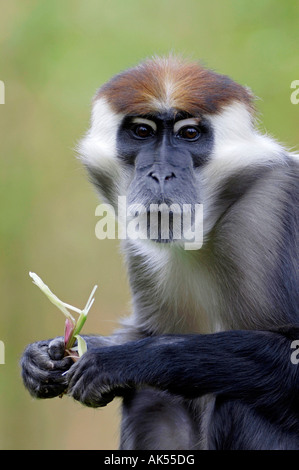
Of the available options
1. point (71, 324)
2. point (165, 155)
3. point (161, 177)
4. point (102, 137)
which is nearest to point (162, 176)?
point (161, 177)

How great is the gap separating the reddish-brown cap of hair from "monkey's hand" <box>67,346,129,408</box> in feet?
4.67

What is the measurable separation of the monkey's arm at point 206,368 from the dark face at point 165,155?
2.61 ft

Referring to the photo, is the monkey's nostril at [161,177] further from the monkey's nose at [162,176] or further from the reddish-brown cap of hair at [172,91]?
the reddish-brown cap of hair at [172,91]

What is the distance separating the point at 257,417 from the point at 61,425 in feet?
17.4

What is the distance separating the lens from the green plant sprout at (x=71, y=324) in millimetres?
5285

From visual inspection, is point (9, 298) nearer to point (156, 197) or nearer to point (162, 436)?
point (162, 436)

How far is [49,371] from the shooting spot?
5578mm

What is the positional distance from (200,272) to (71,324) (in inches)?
34.8

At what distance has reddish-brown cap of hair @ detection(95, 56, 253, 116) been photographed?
209 inches

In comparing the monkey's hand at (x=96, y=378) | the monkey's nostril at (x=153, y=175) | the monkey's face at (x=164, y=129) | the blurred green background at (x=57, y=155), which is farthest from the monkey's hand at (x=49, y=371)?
the blurred green background at (x=57, y=155)

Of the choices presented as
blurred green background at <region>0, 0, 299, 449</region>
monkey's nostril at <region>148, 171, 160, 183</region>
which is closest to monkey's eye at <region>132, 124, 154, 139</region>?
monkey's nostril at <region>148, 171, 160, 183</region>

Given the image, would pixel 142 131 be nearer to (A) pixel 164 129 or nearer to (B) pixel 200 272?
(A) pixel 164 129

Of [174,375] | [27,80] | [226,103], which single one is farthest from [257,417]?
[27,80]

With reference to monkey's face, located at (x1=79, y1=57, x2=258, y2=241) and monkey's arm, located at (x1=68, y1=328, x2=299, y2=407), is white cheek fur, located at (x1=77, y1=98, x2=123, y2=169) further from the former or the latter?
monkey's arm, located at (x1=68, y1=328, x2=299, y2=407)
